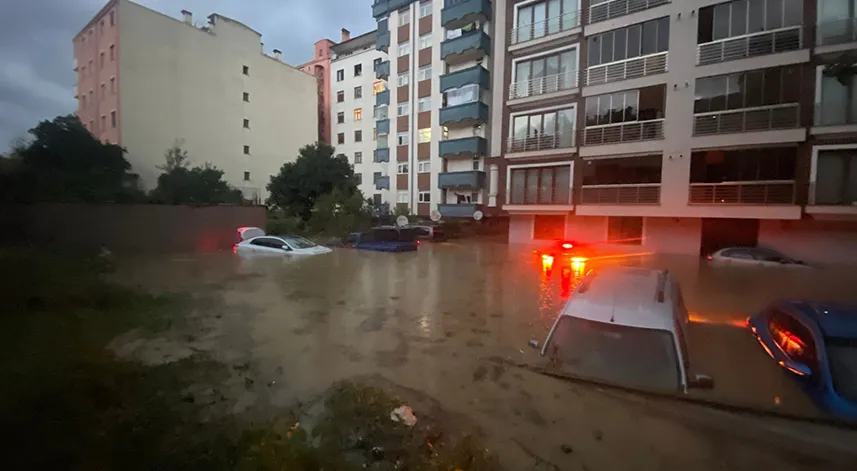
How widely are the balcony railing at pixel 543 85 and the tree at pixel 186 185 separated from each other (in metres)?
18.4

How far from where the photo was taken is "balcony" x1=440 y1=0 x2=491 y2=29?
90.9ft

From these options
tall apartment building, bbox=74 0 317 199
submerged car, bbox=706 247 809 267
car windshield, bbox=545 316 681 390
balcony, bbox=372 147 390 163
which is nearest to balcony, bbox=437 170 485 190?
balcony, bbox=372 147 390 163

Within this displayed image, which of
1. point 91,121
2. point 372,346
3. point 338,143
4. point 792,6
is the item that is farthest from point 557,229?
point 91,121

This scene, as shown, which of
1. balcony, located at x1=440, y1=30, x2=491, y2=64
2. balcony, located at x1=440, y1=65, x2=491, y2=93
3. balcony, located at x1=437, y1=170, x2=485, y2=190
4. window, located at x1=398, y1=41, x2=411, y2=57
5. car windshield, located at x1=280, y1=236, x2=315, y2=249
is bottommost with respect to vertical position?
car windshield, located at x1=280, y1=236, x2=315, y2=249

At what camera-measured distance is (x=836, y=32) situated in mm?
15023

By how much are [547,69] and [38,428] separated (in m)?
23.4

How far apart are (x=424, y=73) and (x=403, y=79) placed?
2.32 m

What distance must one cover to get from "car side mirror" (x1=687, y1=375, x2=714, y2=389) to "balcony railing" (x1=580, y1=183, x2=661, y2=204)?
52.5 feet

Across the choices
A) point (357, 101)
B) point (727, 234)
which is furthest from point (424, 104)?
point (727, 234)

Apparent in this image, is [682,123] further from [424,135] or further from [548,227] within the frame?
[424,135]

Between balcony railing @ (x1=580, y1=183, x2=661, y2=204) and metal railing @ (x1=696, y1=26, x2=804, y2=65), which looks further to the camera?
balcony railing @ (x1=580, y1=183, x2=661, y2=204)

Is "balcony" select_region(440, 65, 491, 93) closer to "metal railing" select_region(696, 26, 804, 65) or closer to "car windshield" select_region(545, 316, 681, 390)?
Answer: "metal railing" select_region(696, 26, 804, 65)

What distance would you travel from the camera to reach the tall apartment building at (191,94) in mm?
28547

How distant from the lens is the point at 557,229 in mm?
22625
